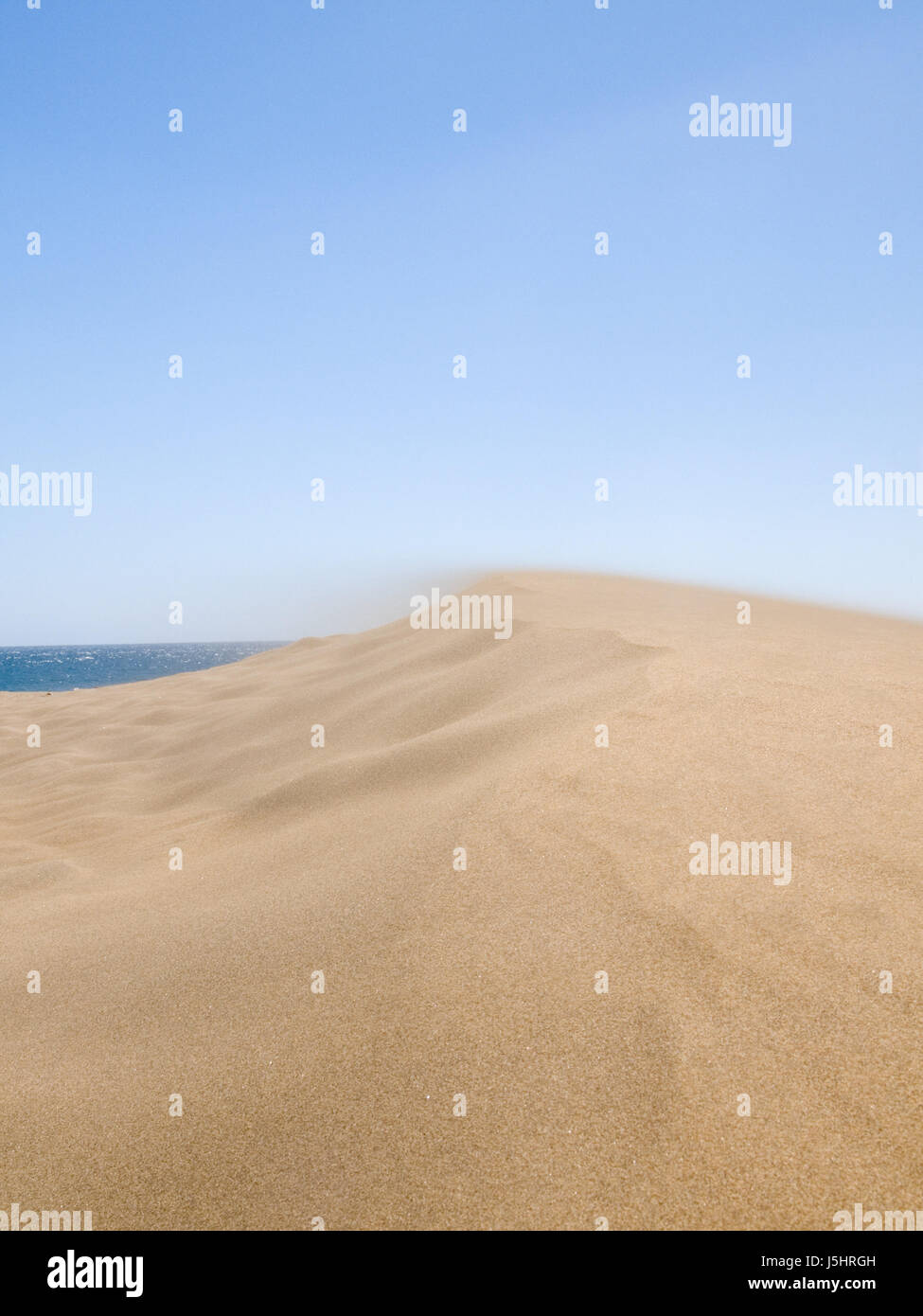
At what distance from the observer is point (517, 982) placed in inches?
108

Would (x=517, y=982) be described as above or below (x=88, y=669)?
above

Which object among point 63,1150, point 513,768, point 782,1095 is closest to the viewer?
point 782,1095

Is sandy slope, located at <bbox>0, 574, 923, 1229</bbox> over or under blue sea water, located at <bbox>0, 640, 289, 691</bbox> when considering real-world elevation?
over

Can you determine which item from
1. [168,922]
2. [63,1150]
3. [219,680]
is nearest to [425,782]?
[168,922]

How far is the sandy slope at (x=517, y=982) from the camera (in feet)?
7.00

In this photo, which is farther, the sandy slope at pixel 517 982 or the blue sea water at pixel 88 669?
the blue sea water at pixel 88 669

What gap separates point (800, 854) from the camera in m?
3.18

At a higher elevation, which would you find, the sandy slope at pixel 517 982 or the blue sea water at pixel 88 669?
the sandy slope at pixel 517 982

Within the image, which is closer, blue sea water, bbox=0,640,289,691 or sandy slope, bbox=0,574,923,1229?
sandy slope, bbox=0,574,923,1229

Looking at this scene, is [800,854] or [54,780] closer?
[800,854]

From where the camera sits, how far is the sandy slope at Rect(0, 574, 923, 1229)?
2.13 meters

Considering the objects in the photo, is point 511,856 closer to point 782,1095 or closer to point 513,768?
point 513,768

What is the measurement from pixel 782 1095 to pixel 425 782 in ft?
9.48
